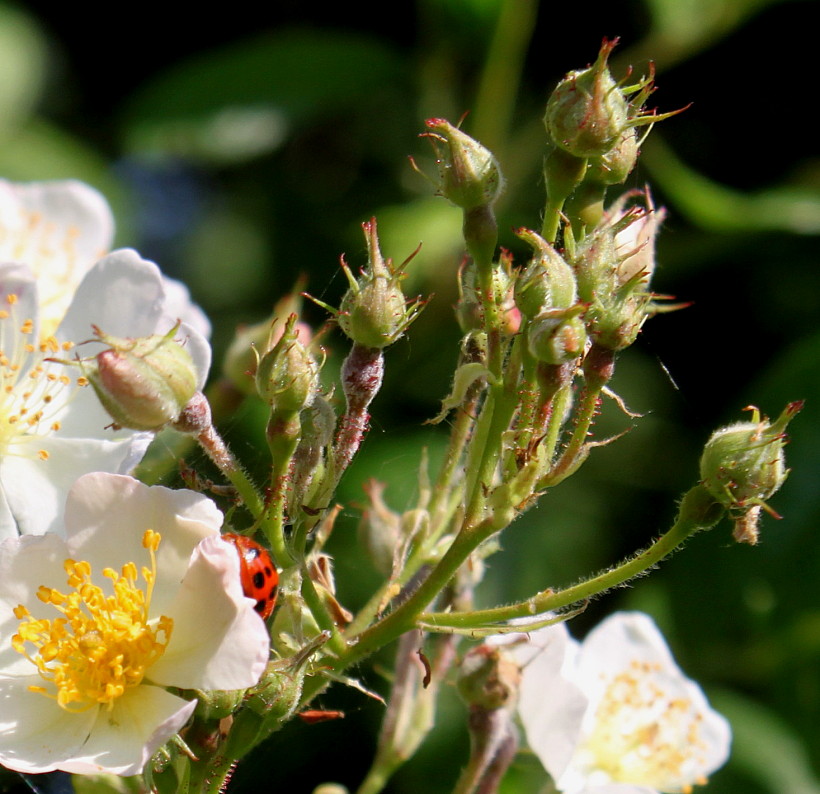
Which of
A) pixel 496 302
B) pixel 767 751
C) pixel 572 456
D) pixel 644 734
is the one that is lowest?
pixel 767 751

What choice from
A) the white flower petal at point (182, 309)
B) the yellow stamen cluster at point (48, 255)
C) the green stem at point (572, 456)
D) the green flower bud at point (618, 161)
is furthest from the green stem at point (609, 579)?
the yellow stamen cluster at point (48, 255)

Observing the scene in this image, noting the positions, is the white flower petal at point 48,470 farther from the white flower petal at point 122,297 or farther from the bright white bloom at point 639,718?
the bright white bloom at point 639,718

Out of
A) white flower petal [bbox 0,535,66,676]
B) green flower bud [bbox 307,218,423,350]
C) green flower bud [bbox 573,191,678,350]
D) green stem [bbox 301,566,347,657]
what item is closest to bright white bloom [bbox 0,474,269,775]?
white flower petal [bbox 0,535,66,676]

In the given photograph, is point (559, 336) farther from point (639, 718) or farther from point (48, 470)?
point (639, 718)

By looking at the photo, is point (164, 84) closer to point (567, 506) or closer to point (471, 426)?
point (567, 506)

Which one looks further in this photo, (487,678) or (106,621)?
(487,678)

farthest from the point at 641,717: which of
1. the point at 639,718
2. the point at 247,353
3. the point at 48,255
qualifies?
the point at 48,255

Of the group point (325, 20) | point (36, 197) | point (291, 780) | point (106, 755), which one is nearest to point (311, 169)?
point (325, 20)
